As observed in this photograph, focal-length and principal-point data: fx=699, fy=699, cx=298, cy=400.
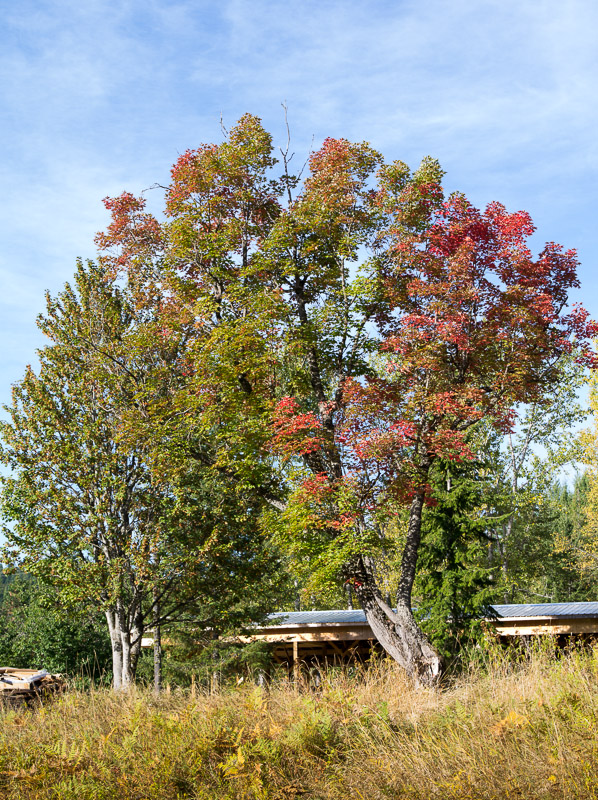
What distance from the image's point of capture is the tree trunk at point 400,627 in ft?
34.1

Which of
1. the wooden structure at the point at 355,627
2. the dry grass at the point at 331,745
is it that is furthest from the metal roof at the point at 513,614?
the dry grass at the point at 331,745

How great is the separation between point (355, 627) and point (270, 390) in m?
7.98

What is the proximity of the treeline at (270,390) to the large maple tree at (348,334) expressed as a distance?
0.04 meters

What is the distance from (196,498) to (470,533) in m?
6.27

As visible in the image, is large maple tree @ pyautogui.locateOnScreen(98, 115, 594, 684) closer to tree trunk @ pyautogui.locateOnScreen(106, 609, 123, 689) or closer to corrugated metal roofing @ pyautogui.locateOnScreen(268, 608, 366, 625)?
tree trunk @ pyautogui.locateOnScreen(106, 609, 123, 689)

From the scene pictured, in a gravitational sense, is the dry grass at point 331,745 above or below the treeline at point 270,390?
below

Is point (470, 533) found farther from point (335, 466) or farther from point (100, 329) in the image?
point (100, 329)

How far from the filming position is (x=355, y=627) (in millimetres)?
17125

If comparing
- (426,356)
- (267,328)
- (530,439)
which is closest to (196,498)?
(267,328)

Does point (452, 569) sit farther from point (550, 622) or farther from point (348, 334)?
point (348, 334)

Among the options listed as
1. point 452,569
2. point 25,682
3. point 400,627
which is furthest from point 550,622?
point 25,682

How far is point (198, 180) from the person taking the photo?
11789 mm

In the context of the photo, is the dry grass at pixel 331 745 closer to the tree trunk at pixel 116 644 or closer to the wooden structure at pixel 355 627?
the tree trunk at pixel 116 644

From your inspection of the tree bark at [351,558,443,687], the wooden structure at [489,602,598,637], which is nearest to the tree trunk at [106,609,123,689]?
the tree bark at [351,558,443,687]
